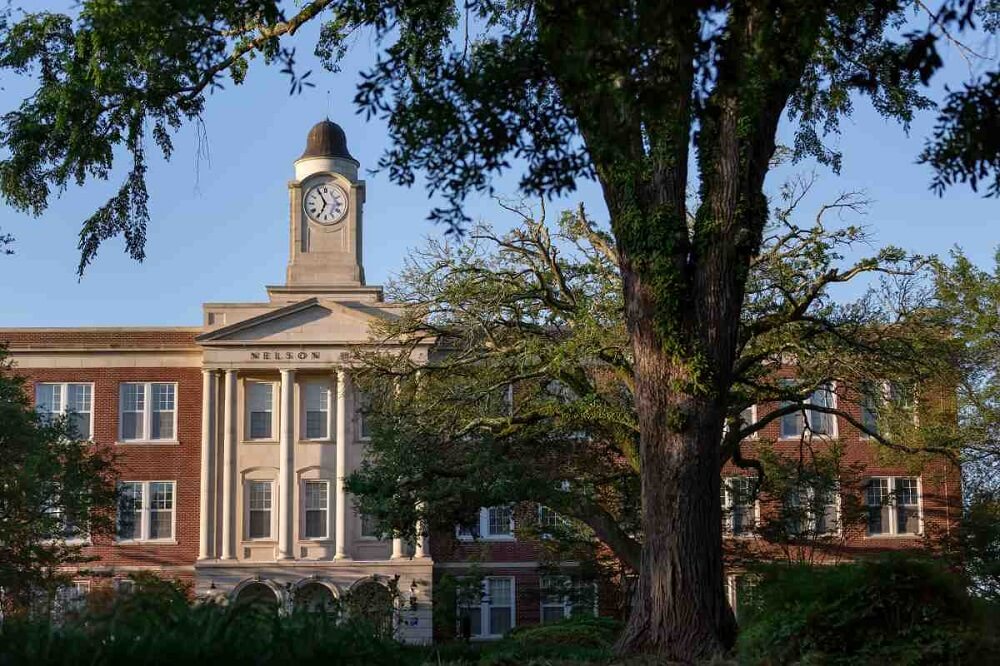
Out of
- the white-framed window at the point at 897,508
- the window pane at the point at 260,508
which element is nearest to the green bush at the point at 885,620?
the white-framed window at the point at 897,508

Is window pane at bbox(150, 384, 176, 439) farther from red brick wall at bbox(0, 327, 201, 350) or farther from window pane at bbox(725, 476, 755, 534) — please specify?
window pane at bbox(725, 476, 755, 534)

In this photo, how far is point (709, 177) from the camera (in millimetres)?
16203

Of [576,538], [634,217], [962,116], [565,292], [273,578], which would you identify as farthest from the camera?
[273,578]

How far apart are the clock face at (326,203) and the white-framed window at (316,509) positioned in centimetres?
980

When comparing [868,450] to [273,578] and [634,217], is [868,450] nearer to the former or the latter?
[273,578]

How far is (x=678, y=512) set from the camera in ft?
50.2

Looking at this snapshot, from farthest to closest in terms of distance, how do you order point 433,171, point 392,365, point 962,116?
point 392,365, point 433,171, point 962,116

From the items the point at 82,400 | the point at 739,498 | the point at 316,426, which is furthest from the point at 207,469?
the point at 739,498

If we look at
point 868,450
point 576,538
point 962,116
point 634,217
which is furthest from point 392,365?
point 868,450

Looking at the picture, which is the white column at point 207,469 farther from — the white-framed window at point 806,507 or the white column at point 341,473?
the white-framed window at point 806,507

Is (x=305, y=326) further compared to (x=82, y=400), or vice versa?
(x=82, y=400)

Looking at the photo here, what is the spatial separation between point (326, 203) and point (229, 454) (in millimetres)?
10017

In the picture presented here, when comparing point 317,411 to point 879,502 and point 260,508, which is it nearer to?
point 260,508

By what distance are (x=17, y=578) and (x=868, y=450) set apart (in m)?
30.4
